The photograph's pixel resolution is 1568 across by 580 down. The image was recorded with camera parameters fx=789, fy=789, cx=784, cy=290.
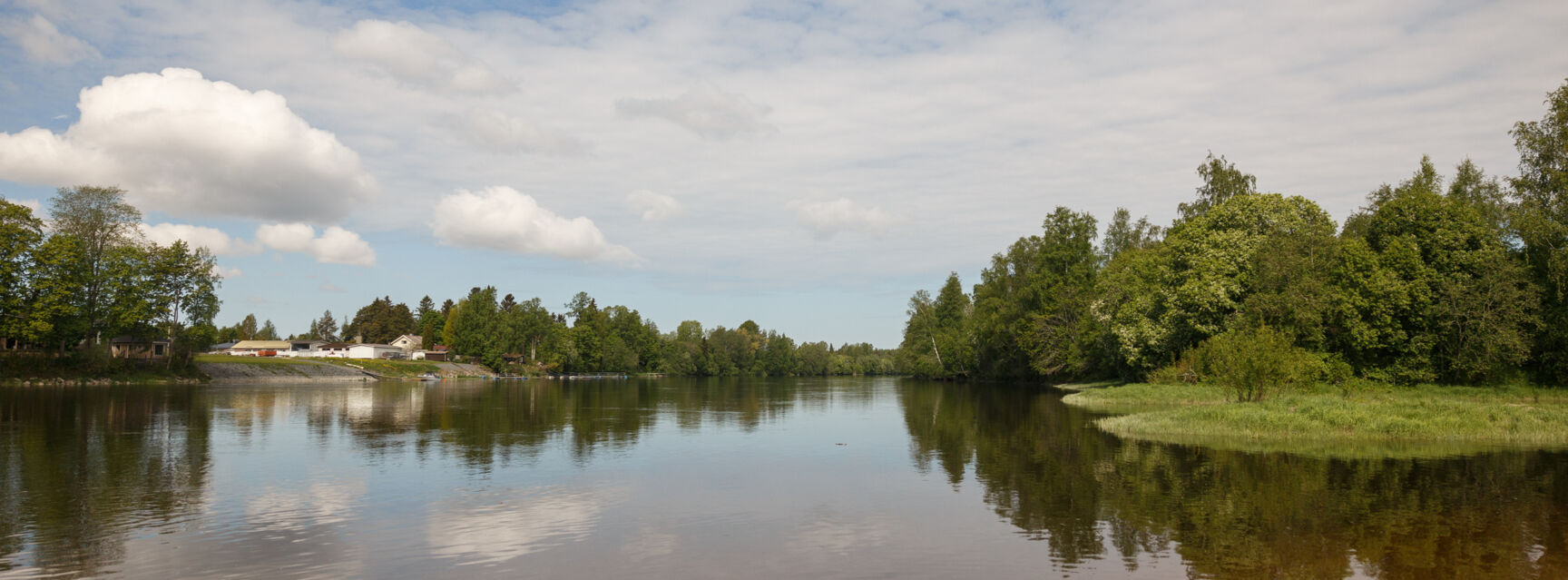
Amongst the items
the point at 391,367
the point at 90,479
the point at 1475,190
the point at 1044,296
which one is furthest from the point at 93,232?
the point at 1475,190

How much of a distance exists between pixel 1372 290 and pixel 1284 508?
41.3 metres

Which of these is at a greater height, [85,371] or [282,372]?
[85,371]

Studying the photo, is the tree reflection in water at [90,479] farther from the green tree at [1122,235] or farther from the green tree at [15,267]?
the green tree at [1122,235]

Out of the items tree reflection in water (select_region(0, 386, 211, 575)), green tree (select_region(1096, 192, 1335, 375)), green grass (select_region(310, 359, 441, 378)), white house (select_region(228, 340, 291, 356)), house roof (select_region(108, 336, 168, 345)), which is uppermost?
green tree (select_region(1096, 192, 1335, 375))

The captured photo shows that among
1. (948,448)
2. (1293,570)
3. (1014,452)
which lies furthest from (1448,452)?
(1293,570)

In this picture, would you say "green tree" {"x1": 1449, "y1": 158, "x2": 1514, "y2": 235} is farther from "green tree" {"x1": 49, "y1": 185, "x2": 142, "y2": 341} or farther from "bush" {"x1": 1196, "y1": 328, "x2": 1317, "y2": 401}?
"green tree" {"x1": 49, "y1": 185, "x2": 142, "y2": 341}

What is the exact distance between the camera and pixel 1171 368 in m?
60.9

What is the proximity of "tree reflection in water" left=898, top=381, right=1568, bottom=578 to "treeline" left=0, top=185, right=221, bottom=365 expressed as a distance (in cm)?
8824

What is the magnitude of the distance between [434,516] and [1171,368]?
56.9 m

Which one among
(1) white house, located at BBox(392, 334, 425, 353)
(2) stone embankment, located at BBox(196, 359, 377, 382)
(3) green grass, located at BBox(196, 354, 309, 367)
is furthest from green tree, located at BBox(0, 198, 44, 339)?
(1) white house, located at BBox(392, 334, 425, 353)

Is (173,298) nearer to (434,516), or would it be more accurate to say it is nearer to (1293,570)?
(434,516)

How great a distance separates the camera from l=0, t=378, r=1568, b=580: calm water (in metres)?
14.6

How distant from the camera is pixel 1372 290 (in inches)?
2003

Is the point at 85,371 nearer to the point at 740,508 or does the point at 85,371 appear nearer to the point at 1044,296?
the point at 740,508
